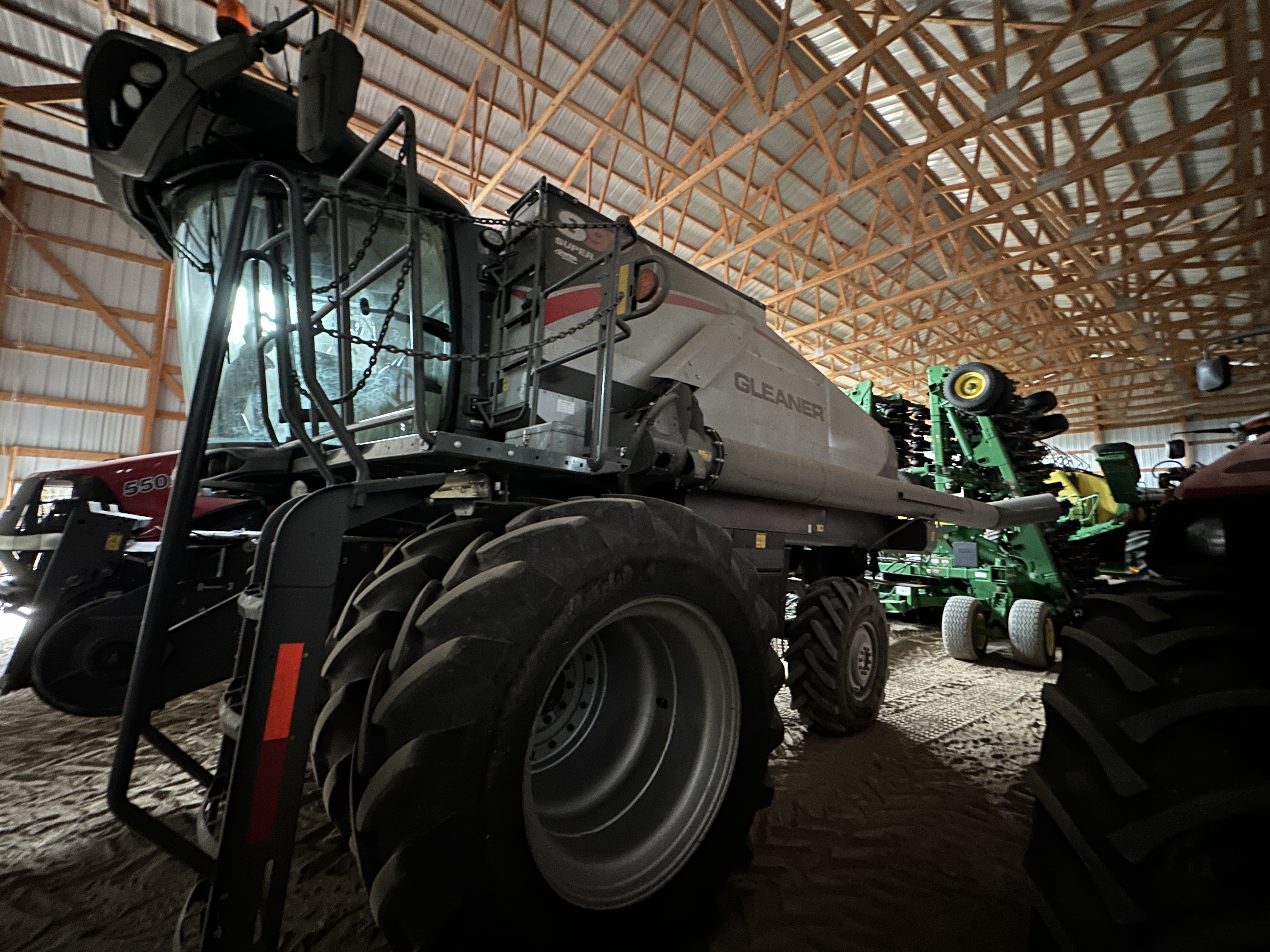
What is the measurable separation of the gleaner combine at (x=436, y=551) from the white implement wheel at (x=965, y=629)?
2.99 m

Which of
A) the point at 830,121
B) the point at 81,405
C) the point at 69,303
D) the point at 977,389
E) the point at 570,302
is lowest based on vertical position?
the point at 570,302

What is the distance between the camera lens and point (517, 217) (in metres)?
3.09

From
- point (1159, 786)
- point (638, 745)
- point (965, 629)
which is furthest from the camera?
point (965, 629)

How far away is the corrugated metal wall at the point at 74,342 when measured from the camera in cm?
1327

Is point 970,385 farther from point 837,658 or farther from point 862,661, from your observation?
point 837,658

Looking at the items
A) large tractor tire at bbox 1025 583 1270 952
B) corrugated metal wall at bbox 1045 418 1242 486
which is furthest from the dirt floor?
corrugated metal wall at bbox 1045 418 1242 486

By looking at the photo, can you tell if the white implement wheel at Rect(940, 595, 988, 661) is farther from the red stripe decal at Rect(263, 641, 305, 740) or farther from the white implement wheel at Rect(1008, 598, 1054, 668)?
the red stripe decal at Rect(263, 641, 305, 740)

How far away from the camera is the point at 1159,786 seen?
1232 mm

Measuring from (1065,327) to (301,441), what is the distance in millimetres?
23742

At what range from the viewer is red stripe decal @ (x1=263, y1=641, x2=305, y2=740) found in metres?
1.31

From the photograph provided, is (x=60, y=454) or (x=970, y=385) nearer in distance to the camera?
(x=970, y=385)

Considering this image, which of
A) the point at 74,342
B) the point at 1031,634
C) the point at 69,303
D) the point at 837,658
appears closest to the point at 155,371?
the point at 74,342

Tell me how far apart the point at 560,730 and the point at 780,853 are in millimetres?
1168

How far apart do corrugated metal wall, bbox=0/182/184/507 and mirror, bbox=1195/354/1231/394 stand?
63.0 feet
